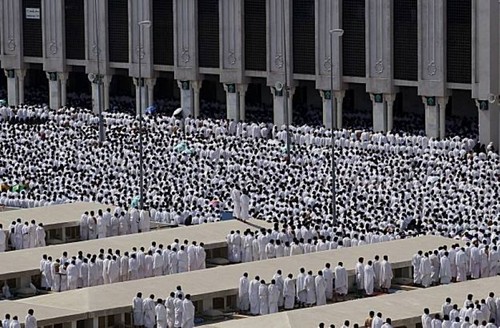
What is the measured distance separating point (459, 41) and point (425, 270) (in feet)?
94.9

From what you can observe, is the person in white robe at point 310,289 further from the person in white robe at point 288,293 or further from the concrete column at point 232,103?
the concrete column at point 232,103

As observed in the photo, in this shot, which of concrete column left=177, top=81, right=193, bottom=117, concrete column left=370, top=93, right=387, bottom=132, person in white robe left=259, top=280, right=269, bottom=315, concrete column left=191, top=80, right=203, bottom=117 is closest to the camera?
person in white robe left=259, top=280, right=269, bottom=315

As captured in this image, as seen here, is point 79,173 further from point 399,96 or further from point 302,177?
point 399,96

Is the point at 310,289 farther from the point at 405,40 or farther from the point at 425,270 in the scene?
the point at 405,40

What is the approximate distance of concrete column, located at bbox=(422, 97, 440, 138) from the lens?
77750 millimetres

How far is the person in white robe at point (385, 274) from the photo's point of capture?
4900 centimetres

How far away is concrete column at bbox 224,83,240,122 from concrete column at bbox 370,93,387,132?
8.24m

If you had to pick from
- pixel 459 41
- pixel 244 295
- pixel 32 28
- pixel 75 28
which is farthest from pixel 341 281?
pixel 32 28

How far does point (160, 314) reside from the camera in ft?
148

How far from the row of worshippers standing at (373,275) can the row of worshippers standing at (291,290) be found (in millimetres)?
648

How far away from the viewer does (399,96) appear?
86.5m

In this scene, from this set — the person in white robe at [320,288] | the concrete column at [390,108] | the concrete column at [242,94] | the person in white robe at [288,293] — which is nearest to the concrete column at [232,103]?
the concrete column at [242,94]

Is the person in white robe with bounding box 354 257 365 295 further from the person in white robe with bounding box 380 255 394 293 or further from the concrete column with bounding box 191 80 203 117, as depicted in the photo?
the concrete column with bounding box 191 80 203 117

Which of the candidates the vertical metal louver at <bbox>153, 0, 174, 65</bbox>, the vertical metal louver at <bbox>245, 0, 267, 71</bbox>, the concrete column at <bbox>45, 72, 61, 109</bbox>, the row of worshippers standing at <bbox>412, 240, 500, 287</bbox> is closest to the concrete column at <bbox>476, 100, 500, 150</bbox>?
the vertical metal louver at <bbox>245, 0, 267, 71</bbox>
